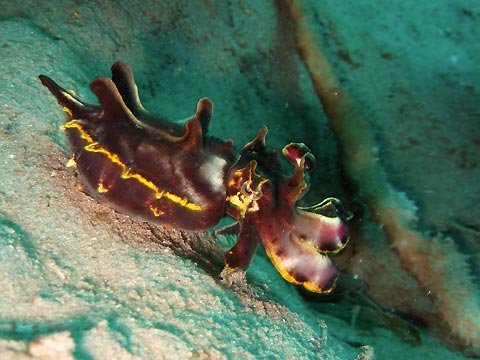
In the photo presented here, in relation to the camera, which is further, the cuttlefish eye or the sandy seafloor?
the cuttlefish eye

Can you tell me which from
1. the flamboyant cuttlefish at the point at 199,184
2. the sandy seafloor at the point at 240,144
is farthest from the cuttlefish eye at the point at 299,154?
the sandy seafloor at the point at 240,144

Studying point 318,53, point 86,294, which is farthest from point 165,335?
point 318,53

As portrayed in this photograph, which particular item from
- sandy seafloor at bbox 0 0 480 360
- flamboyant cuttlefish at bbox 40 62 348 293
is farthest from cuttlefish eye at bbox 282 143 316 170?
sandy seafloor at bbox 0 0 480 360

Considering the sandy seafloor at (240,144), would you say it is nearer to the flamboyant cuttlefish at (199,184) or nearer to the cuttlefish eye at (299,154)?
the flamboyant cuttlefish at (199,184)

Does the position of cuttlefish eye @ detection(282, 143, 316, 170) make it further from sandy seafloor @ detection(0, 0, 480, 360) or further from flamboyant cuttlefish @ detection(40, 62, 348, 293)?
sandy seafloor @ detection(0, 0, 480, 360)

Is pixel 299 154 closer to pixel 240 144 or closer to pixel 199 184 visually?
pixel 199 184

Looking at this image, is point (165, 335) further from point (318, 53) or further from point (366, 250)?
point (318, 53)
